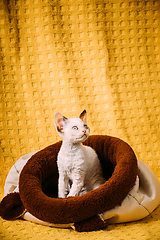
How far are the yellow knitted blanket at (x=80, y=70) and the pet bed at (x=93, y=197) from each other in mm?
403

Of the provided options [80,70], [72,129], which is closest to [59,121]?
[72,129]

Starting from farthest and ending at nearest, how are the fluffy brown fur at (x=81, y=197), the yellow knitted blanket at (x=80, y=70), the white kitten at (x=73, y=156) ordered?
1. the yellow knitted blanket at (x=80, y=70)
2. the white kitten at (x=73, y=156)
3. the fluffy brown fur at (x=81, y=197)

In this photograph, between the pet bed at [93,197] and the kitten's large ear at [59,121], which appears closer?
the pet bed at [93,197]

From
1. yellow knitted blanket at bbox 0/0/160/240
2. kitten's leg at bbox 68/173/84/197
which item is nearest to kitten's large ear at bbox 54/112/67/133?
kitten's leg at bbox 68/173/84/197

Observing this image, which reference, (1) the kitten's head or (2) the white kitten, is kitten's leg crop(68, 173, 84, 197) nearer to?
(2) the white kitten

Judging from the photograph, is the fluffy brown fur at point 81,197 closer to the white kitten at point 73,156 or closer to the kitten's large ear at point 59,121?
the white kitten at point 73,156

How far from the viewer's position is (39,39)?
5.15ft

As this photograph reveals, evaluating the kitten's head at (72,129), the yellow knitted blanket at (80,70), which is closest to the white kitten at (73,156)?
the kitten's head at (72,129)

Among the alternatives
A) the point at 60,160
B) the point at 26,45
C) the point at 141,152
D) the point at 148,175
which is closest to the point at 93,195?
the point at 60,160

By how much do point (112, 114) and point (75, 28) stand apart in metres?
0.61

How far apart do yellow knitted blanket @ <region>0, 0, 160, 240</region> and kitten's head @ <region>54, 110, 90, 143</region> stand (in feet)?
1.83

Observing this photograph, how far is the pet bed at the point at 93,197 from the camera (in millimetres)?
870

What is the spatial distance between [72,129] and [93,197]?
27 cm

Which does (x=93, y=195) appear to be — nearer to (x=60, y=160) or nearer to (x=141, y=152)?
(x=60, y=160)
